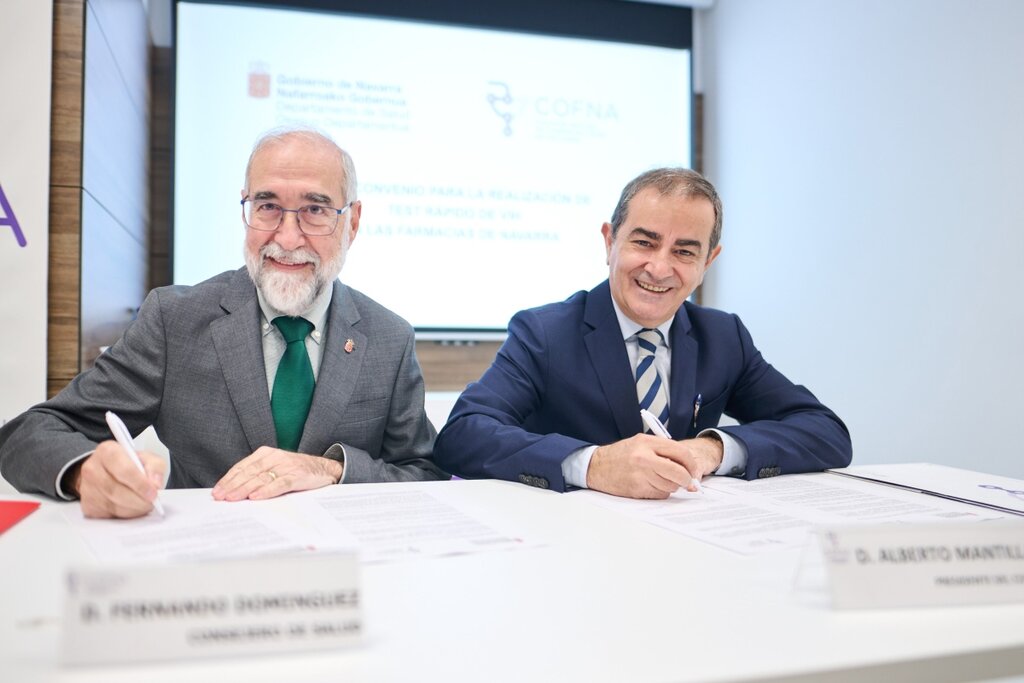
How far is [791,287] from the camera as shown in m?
3.81

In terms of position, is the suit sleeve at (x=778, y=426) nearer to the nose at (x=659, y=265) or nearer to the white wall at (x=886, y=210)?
the nose at (x=659, y=265)

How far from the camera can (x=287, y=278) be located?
1.69 metres

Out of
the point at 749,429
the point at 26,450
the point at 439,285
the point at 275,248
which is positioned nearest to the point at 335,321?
the point at 275,248

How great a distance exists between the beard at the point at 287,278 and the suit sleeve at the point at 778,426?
979 mm

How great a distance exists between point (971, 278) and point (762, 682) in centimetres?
263

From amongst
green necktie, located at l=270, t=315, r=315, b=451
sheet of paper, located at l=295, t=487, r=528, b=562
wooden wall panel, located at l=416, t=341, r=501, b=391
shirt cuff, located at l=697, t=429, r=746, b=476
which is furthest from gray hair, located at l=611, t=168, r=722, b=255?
wooden wall panel, located at l=416, t=341, r=501, b=391

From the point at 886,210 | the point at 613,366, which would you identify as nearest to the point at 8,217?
the point at 613,366

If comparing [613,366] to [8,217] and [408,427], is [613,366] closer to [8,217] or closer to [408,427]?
[408,427]

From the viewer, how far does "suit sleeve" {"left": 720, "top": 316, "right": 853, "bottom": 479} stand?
61.7 inches

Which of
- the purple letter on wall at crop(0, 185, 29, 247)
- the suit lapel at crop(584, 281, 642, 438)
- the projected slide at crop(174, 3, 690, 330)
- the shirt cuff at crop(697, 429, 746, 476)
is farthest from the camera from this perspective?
the projected slide at crop(174, 3, 690, 330)

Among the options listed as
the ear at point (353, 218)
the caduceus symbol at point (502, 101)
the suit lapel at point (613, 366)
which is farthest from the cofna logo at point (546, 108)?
the suit lapel at point (613, 366)

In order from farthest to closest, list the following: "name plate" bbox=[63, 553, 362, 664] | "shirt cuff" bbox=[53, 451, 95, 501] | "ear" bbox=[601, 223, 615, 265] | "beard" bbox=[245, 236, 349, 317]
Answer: "ear" bbox=[601, 223, 615, 265]
"beard" bbox=[245, 236, 349, 317]
"shirt cuff" bbox=[53, 451, 95, 501]
"name plate" bbox=[63, 553, 362, 664]

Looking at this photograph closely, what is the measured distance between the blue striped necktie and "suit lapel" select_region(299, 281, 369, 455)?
2.24 feet

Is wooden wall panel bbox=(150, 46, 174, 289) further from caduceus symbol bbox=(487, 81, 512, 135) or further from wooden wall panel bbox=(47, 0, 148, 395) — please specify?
caduceus symbol bbox=(487, 81, 512, 135)
